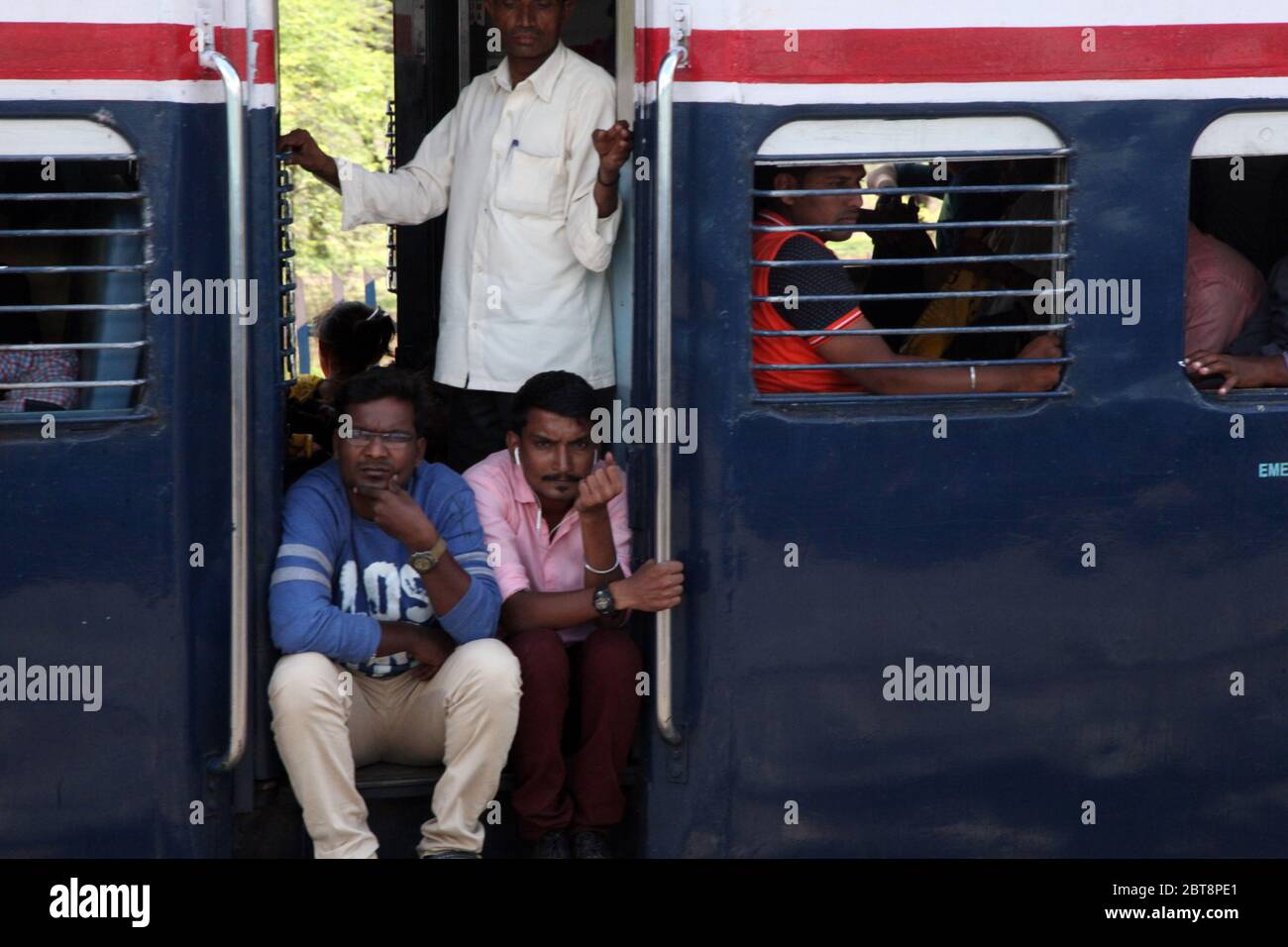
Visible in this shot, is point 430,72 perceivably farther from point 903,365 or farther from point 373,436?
point 903,365

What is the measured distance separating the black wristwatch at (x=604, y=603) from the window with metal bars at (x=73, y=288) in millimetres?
994

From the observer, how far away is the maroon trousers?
11.6 ft

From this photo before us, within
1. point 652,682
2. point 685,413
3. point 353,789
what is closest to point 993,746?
point 652,682

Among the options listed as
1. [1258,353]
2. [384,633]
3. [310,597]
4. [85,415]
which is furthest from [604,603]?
[1258,353]

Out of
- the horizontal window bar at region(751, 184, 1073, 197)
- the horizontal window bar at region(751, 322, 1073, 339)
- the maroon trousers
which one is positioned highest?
the horizontal window bar at region(751, 184, 1073, 197)

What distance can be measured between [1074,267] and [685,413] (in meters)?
0.86

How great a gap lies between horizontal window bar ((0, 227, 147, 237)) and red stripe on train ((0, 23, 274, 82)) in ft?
0.94

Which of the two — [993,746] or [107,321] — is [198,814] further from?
[993,746]

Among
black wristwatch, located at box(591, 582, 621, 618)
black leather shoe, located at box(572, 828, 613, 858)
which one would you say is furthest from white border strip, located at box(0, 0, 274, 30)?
black leather shoe, located at box(572, 828, 613, 858)

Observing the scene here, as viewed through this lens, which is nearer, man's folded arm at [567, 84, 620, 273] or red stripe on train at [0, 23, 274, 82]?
red stripe on train at [0, 23, 274, 82]

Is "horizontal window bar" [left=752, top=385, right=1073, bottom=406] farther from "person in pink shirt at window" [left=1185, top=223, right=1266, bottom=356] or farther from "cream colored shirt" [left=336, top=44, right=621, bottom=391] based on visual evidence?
"cream colored shirt" [left=336, top=44, right=621, bottom=391]

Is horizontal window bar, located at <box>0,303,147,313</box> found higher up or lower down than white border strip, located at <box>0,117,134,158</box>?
lower down

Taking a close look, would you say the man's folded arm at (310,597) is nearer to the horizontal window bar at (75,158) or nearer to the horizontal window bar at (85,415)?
the horizontal window bar at (85,415)

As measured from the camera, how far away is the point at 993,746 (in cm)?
355
